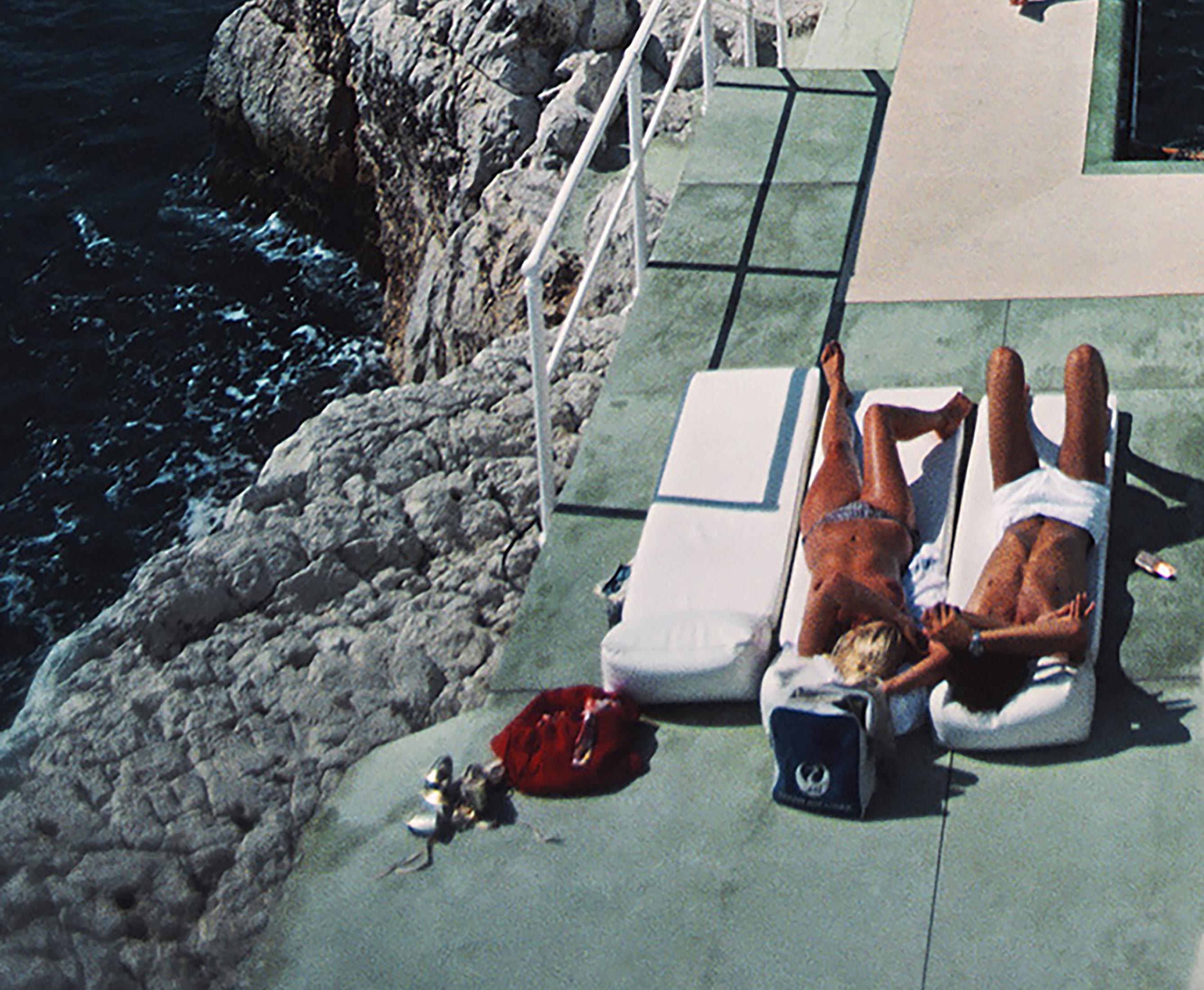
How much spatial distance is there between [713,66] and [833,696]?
16.2 feet

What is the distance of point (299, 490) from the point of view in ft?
24.2

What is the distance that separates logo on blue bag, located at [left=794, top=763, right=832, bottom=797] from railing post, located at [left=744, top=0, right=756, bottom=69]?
5244 millimetres

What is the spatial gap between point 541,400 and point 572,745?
59.0 inches

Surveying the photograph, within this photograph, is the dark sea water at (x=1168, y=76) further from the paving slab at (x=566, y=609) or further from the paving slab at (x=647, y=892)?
the paving slab at (x=647, y=892)

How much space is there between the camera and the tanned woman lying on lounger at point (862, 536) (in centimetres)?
577

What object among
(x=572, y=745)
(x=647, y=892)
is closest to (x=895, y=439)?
(x=572, y=745)

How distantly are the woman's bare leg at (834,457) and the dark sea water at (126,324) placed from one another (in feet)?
18.1

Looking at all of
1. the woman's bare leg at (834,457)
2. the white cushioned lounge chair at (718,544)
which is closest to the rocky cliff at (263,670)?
the white cushioned lounge chair at (718,544)

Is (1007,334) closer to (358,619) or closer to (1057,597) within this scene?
(1057,597)

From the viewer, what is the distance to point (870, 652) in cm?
571

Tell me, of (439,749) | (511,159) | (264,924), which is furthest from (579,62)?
(264,924)

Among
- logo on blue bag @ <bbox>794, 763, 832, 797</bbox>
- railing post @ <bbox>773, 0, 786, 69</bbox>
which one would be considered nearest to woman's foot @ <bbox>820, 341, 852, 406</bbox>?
logo on blue bag @ <bbox>794, 763, 832, 797</bbox>

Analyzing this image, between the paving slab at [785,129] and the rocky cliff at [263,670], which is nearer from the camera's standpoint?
the rocky cliff at [263,670]

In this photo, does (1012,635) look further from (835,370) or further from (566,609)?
(566,609)
